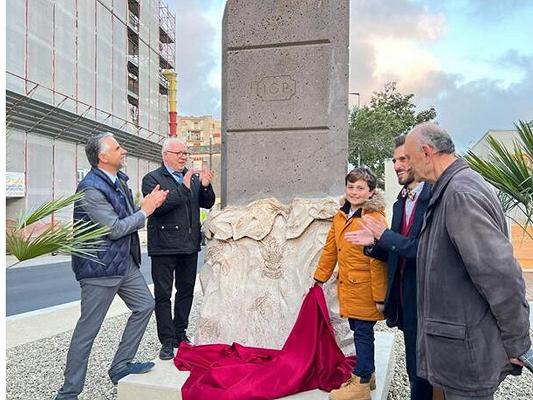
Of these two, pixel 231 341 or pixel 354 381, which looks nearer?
pixel 354 381

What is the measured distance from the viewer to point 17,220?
2902 millimetres

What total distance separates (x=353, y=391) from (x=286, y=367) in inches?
20.3

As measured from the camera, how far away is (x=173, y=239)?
457 centimetres

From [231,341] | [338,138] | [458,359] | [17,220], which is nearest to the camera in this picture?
[458,359]

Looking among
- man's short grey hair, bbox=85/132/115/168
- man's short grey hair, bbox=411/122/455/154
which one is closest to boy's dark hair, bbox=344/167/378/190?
man's short grey hair, bbox=411/122/455/154

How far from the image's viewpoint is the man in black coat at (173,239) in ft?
15.0

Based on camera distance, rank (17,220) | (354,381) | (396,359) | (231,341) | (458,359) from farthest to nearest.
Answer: (396,359), (231,341), (354,381), (17,220), (458,359)

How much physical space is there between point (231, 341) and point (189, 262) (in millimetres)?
810

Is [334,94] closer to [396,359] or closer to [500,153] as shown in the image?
[500,153]

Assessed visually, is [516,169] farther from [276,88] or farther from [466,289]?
[466,289]

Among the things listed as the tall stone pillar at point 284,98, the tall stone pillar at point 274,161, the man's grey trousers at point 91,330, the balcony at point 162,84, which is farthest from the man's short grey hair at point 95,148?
the balcony at point 162,84

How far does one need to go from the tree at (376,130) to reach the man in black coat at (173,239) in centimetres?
1700

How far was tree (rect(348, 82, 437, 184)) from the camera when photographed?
2206cm

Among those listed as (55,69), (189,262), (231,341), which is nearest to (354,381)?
(231,341)
